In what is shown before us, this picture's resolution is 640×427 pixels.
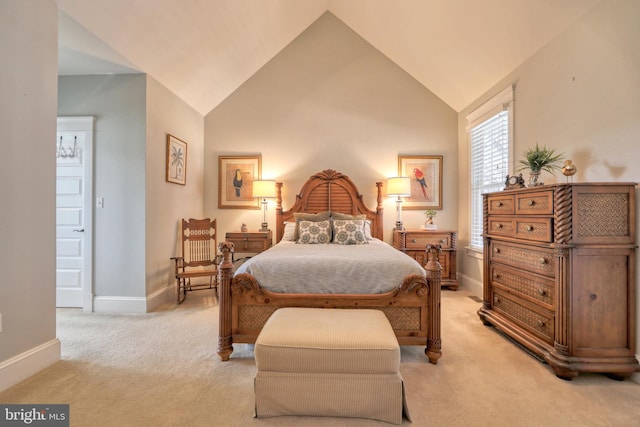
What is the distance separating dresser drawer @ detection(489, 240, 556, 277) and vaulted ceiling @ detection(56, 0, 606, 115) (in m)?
1.96

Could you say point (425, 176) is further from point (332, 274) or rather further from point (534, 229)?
point (332, 274)

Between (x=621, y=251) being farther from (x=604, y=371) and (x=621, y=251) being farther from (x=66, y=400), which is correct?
(x=66, y=400)

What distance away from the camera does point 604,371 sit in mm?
1958

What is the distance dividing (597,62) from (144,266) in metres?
4.62

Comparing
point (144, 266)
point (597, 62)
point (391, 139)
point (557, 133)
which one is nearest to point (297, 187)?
point (391, 139)

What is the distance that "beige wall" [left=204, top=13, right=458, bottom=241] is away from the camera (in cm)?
473

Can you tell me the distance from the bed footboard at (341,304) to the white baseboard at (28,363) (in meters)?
1.23

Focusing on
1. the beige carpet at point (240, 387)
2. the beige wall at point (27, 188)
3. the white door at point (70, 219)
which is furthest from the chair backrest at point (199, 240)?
the beige wall at point (27, 188)

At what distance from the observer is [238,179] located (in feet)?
15.8

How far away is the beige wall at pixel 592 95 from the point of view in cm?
204

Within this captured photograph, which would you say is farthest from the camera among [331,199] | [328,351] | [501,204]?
[331,199]

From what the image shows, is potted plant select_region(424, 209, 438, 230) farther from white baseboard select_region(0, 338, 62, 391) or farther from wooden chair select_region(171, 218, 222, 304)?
white baseboard select_region(0, 338, 62, 391)

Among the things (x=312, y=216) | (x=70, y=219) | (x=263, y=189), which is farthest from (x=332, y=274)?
(x=70, y=219)

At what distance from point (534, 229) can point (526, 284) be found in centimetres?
48
